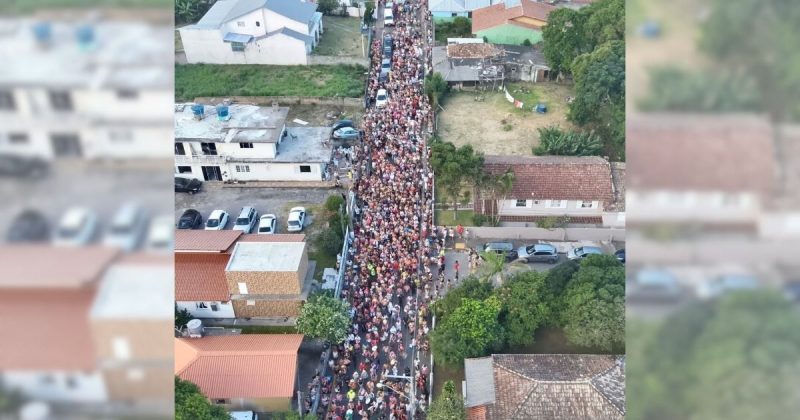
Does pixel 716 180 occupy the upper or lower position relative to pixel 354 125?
lower

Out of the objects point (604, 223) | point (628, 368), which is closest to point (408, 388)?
point (604, 223)

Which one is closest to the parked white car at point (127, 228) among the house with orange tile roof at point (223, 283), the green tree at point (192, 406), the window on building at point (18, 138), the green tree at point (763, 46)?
the window on building at point (18, 138)

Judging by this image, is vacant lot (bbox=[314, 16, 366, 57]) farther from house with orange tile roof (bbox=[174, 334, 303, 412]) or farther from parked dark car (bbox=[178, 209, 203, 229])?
house with orange tile roof (bbox=[174, 334, 303, 412])

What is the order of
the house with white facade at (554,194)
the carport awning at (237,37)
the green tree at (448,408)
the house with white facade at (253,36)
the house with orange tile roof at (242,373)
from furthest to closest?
the house with white facade at (253,36) → the carport awning at (237,37) → the house with white facade at (554,194) → the house with orange tile roof at (242,373) → the green tree at (448,408)

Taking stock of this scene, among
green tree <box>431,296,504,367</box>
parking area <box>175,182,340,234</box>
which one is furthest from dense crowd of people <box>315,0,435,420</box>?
parking area <box>175,182,340,234</box>

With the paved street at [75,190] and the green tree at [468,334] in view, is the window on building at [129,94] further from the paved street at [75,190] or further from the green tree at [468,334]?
the green tree at [468,334]

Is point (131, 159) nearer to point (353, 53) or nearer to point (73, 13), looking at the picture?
point (73, 13)
